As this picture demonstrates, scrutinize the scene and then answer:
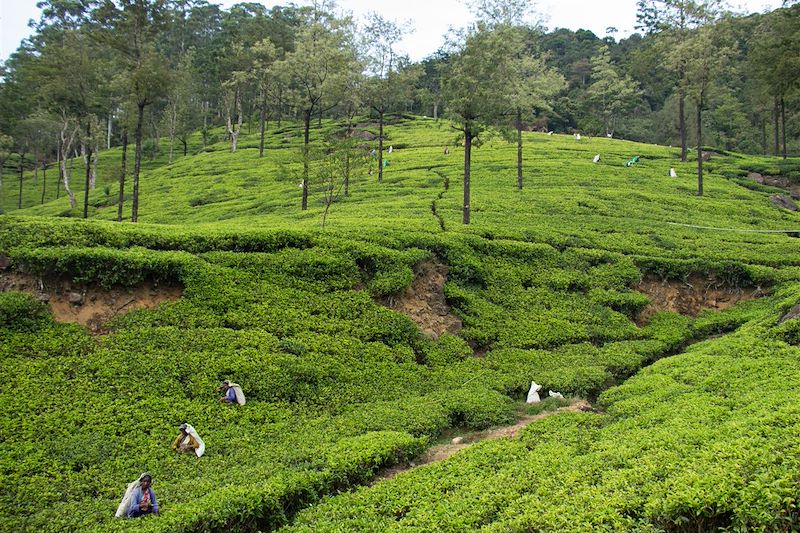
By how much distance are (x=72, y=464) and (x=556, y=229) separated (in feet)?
72.5

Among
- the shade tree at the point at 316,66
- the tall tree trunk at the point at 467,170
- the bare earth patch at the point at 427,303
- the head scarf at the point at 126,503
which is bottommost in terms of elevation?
the head scarf at the point at 126,503

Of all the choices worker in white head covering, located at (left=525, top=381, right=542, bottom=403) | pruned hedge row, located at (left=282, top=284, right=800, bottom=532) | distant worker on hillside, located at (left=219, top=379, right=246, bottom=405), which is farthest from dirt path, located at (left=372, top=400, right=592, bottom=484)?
distant worker on hillside, located at (left=219, top=379, right=246, bottom=405)

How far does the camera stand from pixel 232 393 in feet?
44.1

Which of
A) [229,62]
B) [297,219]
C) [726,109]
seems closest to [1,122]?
[229,62]

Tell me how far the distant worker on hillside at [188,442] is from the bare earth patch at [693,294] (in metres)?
17.9

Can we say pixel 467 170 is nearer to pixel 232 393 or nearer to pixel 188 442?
pixel 232 393

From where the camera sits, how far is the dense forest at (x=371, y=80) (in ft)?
87.2

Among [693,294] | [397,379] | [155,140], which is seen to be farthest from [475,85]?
[155,140]

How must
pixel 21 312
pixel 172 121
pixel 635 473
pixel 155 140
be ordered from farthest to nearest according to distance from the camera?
pixel 155 140, pixel 172 121, pixel 21 312, pixel 635 473

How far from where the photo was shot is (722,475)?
7660 mm

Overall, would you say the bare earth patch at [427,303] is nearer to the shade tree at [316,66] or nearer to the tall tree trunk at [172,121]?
the shade tree at [316,66]

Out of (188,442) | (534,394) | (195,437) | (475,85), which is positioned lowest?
(188,442)

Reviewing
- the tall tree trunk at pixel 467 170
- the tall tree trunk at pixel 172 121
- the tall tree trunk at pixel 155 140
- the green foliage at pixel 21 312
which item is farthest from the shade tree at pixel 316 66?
the tall tree trunk at pixel 155 140

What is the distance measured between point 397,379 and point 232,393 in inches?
186
